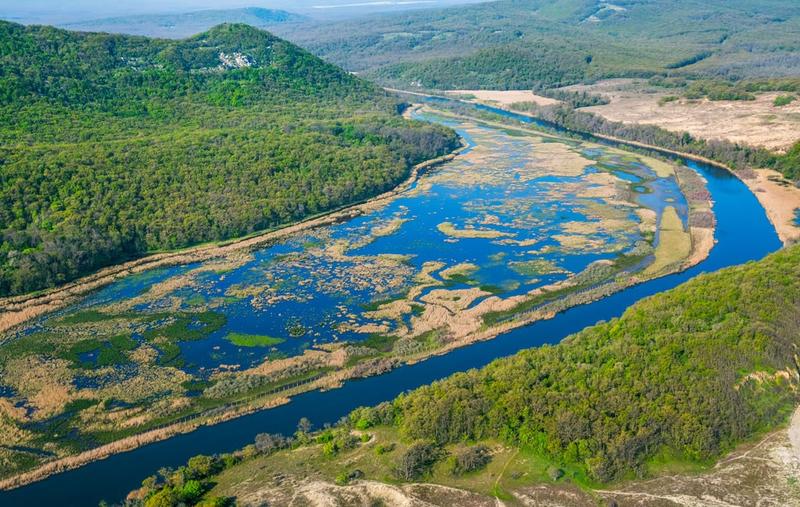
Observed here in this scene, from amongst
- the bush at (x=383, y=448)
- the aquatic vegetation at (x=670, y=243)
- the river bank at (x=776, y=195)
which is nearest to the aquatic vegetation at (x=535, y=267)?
the aquatic vegetation at (x=670, y=243)

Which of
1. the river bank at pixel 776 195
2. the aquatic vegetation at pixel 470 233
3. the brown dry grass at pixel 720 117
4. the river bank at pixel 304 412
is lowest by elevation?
the river bank at pixel 304 412

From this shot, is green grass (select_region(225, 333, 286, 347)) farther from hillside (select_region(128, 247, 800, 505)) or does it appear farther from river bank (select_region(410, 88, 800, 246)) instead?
river bank (select_region(410, 88, 800, 246))

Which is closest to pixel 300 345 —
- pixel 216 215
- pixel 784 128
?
pixel 216 215

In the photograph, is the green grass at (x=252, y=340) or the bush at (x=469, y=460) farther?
the green grass at (x=252, y=340)

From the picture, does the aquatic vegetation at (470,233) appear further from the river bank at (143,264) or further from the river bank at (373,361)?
the river bank at (143,264)

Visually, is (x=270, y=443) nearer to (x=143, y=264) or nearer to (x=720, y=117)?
(x=143, y=264)

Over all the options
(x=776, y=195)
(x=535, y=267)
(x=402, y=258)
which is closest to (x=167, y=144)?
(x=402, y=258)
